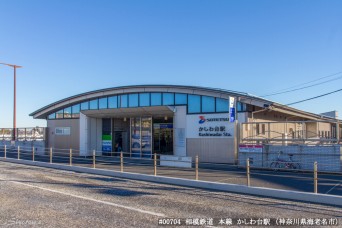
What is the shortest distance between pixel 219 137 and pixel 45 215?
1501cm

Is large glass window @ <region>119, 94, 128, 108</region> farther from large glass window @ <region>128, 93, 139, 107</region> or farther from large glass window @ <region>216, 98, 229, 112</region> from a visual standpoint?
large glass window @ <region>216, 98, 229, 112</region>

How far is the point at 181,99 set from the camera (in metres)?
23.6

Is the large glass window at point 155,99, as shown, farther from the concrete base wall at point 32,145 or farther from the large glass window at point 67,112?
the concrete base wall at point 32,145

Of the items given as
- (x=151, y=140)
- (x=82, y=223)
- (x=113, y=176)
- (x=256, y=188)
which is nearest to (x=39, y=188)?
(x=113, y=176)

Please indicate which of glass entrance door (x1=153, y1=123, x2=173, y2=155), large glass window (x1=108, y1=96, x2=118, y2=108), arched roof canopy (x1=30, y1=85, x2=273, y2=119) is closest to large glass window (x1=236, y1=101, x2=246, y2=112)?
arched roof canopy (x1=30, y1=85, x2=273, y2=119)

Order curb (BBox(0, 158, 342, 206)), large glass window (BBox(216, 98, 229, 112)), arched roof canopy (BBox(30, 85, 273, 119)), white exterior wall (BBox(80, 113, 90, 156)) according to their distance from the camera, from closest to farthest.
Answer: curb (BBox(0, 158, 342, 206)) → arched roof canopy (BBox(30, 85, 273, 119)) → large glass window (BBox(216, 98, 229, 112)) → white exterior wall (BBox(80, 113, 90, 156))

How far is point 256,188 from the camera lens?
11344 mm

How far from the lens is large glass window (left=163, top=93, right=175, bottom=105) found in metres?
23.9

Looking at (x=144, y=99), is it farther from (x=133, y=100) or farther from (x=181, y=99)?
(x=181, y=99)

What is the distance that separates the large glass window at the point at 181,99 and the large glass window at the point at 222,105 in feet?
8.01

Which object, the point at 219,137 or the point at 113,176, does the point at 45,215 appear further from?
the point at 219,137

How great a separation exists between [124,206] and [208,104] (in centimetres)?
1431

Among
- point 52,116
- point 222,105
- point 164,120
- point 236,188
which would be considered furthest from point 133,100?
point 236,188

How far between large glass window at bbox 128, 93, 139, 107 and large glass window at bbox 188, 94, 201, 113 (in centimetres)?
452
